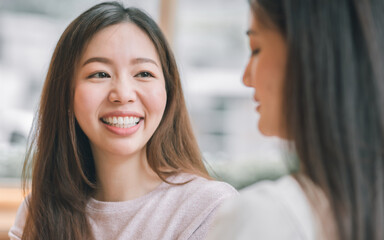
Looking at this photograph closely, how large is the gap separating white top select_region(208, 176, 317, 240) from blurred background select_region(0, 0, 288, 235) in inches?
104

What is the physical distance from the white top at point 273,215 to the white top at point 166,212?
673mm

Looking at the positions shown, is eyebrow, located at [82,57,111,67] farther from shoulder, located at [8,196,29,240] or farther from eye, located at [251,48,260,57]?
eye, located at [251,48,260,57]

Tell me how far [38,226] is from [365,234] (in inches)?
45.9

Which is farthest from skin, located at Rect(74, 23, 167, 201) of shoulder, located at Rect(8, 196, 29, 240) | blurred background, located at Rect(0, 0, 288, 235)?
blurred background, located at Rect(0, 0, 288, 235)

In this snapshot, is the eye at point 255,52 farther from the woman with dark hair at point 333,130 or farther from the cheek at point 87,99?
the cheek at point 87,99

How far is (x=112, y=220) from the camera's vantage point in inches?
59.2

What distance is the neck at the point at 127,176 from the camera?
1529 mm

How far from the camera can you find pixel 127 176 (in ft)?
5.03

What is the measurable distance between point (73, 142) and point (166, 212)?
382 millimetres

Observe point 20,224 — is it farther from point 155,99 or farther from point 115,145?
point 155,99

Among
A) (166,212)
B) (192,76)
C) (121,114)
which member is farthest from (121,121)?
(192,76)

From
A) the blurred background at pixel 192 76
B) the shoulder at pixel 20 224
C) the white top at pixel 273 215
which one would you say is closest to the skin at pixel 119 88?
the shoulder at pixel 20 224

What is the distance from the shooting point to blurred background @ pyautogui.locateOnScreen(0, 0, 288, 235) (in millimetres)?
3547

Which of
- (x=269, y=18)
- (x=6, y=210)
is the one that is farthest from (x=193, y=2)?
(x=269, y=18)
